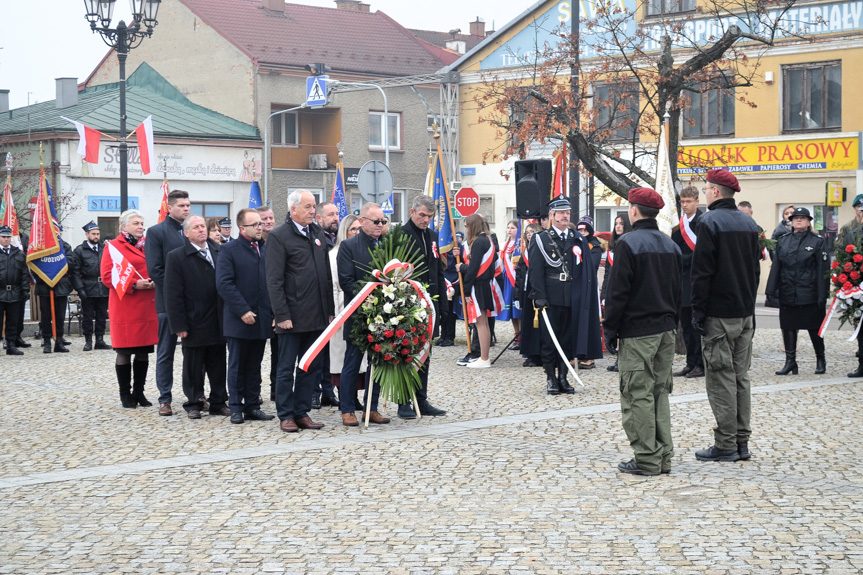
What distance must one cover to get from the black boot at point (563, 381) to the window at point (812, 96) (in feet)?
70.6

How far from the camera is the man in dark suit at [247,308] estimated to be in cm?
1043

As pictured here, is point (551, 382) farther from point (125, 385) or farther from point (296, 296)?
point (125, 385)

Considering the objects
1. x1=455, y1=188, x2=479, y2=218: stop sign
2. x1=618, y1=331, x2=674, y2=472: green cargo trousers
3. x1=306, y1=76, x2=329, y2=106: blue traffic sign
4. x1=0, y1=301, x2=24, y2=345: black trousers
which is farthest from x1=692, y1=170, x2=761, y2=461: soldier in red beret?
x1=306, y1=76, x2=329, y2=106: blue traffic sign

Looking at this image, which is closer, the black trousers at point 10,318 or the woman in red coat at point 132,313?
the woman in red coat at point 132,313

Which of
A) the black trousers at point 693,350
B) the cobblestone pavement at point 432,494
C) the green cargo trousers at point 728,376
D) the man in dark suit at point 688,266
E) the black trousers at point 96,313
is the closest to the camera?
the cobblestone pavement at point 432,494

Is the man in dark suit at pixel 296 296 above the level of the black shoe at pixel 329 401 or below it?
above

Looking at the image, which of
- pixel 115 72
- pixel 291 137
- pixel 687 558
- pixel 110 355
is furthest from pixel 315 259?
pixel 115 72

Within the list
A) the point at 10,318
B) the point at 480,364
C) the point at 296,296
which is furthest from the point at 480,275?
the point at 10,318

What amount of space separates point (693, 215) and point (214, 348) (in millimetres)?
5981

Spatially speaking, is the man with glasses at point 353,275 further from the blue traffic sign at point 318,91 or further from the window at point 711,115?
the blue traffic sign at point 318,91

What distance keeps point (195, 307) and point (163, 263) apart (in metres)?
0.67

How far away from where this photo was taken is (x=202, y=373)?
1108cm

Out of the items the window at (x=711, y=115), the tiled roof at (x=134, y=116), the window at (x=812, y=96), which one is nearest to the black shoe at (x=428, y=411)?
the window at (x=812, y=96)

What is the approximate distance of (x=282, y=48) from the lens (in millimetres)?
44156
